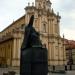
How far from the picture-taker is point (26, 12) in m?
46.5

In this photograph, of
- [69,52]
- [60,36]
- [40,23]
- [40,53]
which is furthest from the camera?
Answer: [69,52]

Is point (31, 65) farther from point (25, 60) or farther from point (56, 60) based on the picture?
point (56, 60)

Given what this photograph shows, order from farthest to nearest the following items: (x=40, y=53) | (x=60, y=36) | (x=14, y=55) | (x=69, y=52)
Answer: (x=69, y=52)
(x=60, y=36)
(x=14, y=55)
(x=40, y=53)

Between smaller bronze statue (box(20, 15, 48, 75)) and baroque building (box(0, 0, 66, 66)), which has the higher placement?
Result: baroque building (box(0, 0, 66, 66))

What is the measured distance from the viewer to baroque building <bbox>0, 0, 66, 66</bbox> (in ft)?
150

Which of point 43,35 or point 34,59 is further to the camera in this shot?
point 43,35

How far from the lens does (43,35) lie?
48.3 metres

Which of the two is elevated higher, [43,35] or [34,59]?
→ [43,35]

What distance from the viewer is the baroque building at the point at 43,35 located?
4559 centimetres

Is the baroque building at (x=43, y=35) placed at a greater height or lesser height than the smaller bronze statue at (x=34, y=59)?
greater

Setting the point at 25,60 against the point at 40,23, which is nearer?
the point at 25,60

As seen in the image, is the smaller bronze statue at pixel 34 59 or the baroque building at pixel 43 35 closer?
the smaller bronze statue at pixel 34 59

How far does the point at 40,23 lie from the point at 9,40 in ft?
24.1

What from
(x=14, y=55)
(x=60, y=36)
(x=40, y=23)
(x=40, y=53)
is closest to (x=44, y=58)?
(x=40, y=53)
